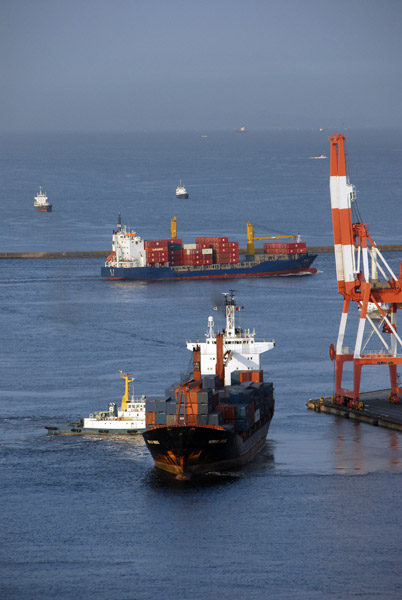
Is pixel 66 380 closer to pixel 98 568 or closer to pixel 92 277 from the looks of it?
pixel 98 568

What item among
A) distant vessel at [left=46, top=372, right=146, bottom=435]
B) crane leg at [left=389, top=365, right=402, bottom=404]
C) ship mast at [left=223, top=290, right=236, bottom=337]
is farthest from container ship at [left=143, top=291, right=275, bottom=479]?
crane leg at [left=389, top=365, right=402, bottom=404]

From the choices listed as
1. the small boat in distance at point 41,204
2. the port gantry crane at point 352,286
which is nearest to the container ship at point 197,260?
the small boat in distance at point 41,204

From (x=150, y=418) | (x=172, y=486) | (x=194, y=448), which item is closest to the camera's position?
(x=172, y=486)

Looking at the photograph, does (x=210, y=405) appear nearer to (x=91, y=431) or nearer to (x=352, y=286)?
(x=91, y=431)

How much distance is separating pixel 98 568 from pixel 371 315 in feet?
81.0

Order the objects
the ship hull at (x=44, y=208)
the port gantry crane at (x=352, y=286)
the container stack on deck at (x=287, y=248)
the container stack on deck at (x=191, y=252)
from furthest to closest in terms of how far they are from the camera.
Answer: the ship hull at (x=44, y=208)
the container stack on deck at (x=287, y=248)
the container stack on deck at (x=191, y=252)
the port gantry crane at (x=352, y=286)

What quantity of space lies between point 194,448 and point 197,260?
6367 centimetres

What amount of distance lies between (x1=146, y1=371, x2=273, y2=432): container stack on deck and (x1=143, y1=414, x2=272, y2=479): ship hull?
1.81 ft

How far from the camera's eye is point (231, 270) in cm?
10750

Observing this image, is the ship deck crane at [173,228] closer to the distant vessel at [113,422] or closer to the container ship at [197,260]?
the container ship at [197,260]

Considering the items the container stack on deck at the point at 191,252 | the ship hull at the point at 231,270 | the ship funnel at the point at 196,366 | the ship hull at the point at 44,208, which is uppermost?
the ship hull at the point at 44,208

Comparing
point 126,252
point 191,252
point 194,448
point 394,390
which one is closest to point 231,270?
point 191,252

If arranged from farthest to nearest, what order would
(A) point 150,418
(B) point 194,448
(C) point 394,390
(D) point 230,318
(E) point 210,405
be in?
1. (C) point 394,390
2. (D) point 230,318
3. (A) point 150,418
4. (E) point 210,405
5. (B) point 194,448

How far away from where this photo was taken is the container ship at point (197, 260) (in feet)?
349
